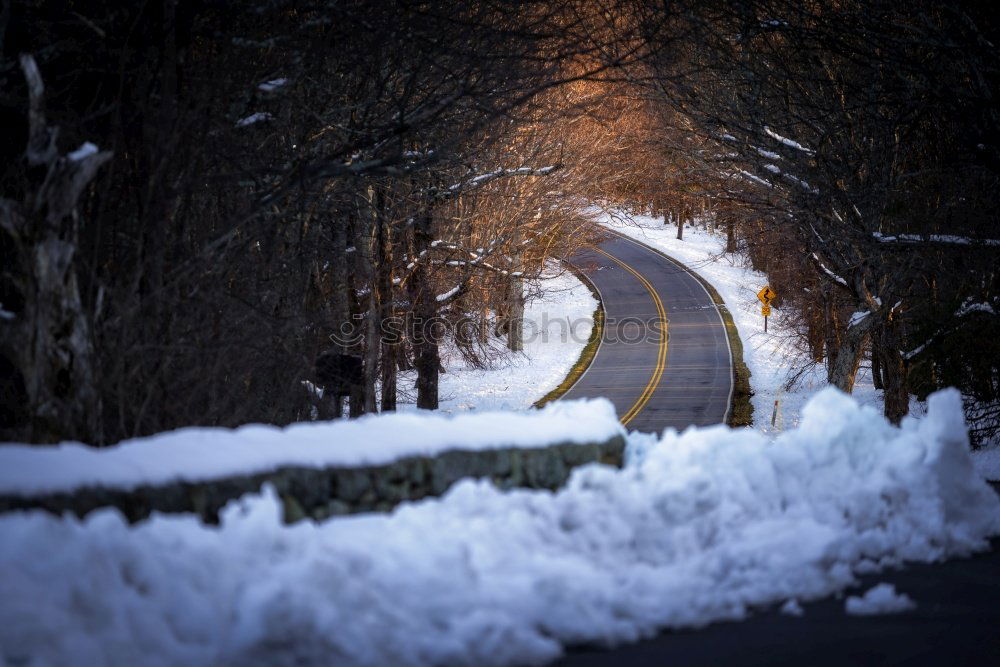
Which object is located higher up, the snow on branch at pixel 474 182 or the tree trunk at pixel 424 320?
the snow on branch at pixel 474 182

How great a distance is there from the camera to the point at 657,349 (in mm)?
50844

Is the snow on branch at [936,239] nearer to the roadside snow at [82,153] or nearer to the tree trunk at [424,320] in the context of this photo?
the tree trunk at [424,320]

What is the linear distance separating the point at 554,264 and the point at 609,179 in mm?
8713

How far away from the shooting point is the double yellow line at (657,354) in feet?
124

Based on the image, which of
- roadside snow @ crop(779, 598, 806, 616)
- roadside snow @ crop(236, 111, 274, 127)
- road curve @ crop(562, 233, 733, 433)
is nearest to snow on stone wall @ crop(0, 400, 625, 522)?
roadside snow @ crop(779, 598, 806, 616)

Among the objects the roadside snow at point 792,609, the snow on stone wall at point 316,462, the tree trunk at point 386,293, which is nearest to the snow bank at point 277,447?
the snow on stone wall at point 316,462

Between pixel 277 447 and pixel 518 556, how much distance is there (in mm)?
1572

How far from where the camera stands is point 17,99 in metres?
10.4

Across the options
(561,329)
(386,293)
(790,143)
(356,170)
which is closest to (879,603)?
(356,170)

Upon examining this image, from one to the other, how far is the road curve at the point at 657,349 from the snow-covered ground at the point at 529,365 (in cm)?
126

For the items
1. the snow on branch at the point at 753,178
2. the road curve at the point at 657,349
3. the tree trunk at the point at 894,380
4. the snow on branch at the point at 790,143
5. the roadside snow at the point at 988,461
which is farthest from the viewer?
the road curve at the point at 657,349

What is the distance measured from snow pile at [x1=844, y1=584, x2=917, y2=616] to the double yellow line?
1092 inches

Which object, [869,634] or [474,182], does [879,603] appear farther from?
[474,182]

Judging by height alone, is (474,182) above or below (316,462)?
above
